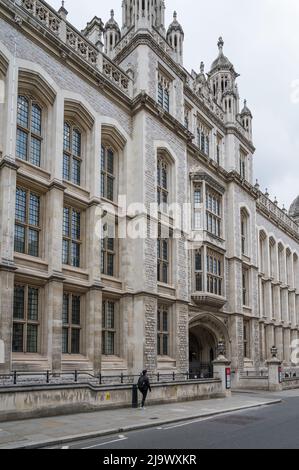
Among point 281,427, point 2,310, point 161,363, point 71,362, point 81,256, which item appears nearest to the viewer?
point 281,427

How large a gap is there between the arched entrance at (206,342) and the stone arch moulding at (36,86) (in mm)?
16079

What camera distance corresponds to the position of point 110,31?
3125 cm

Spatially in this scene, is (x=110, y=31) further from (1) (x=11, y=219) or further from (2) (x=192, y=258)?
(1) (x=11, y=219)

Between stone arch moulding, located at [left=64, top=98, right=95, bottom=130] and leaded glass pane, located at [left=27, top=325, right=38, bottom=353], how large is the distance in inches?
375

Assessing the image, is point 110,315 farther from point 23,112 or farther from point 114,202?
point 23,112

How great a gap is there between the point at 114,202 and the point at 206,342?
1340 cm

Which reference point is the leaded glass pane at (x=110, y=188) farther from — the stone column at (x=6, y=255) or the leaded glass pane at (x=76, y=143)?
the stone column at (x=6, y=255)

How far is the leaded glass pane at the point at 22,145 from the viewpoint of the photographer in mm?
20062

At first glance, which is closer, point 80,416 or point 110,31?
point 80,416

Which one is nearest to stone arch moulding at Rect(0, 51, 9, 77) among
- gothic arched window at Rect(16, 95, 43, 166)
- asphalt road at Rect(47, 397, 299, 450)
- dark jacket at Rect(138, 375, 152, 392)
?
gothic arched window at Rect(16, 95, 43, 166)

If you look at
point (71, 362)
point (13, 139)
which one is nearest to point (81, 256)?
point (71, 362)

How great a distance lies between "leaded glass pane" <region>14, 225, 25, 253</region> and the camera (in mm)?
19259
